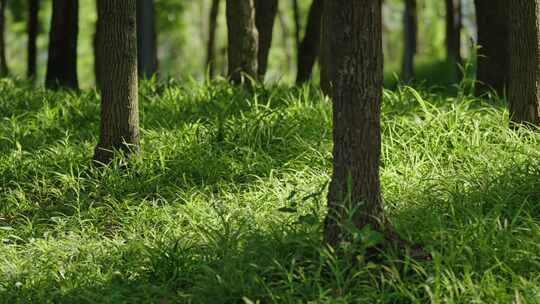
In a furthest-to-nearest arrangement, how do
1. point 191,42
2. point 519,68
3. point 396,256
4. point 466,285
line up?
point 191,42 → point 519,68 → point 396,256 → point 466,285

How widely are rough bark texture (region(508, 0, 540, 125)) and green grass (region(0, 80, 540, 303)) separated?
22 cm

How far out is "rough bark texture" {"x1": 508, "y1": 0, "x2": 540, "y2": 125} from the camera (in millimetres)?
7309

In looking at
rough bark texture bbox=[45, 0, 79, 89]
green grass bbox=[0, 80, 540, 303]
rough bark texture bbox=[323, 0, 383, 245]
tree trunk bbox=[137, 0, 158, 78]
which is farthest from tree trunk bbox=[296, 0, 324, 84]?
rough bark texture bbox=[323, 0, 383, 245]

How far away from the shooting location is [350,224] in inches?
192

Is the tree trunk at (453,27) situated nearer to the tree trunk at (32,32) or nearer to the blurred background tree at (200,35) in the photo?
the blurred background tree at (200,35)

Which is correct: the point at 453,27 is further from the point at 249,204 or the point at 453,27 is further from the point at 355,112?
the point at 355,112

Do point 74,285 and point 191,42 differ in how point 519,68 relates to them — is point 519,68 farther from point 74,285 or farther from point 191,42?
point 191,42

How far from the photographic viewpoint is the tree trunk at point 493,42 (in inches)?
367

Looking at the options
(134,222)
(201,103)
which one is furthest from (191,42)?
(134,222)

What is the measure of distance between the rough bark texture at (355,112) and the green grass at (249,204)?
24 centimetres

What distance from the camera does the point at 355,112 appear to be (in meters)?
4.98

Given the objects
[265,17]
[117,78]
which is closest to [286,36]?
[265,17]

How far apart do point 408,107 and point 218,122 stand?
1.82 metres

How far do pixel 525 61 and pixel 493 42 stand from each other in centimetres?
208
